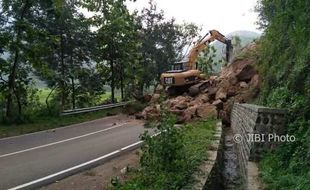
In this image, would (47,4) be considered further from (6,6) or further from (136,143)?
(136,143)

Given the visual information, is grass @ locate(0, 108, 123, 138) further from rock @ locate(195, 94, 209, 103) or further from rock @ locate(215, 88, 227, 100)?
rock @ locate(215, 88, 227, 100)

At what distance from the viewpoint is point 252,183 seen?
26.5 feet

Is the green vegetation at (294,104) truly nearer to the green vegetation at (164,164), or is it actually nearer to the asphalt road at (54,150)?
the green vegetation at (164,164)

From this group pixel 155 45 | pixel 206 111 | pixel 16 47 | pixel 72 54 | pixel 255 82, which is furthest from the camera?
pixel 155 45

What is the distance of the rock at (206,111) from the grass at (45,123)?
6.70m

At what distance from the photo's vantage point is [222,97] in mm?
23719

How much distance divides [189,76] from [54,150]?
54.9 ft

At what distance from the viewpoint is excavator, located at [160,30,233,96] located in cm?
2808

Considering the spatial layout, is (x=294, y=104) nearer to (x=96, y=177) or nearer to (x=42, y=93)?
(x=96, y=177)

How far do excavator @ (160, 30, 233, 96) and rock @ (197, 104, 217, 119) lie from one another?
496cm

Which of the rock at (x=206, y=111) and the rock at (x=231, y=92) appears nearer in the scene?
the rock at (x=206, y=111)

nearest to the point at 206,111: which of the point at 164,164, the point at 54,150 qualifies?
the point at 54,150

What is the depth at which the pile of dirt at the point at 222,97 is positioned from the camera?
2175 cm

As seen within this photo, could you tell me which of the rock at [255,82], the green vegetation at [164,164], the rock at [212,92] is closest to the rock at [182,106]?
the rock at [212,92]
